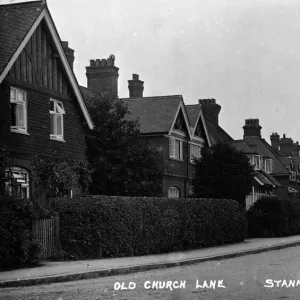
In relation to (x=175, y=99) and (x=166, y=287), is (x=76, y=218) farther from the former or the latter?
(x=175, y=99)

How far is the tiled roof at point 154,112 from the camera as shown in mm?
42000

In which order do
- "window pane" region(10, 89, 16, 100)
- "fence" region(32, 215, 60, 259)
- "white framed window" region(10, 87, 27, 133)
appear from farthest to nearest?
"white framed window" region(10, 87, 27, 133)
"window pane" region(10, 89, 16, 100)
"fence" region(32, 215, 60, 259)

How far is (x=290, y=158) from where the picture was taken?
3100 inches

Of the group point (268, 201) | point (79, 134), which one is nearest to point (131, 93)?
point (268, 201)

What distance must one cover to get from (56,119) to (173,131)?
1351cm

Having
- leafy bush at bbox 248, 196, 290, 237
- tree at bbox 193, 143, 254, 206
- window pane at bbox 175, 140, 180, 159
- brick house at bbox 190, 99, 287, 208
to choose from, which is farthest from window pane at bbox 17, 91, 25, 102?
brick house at bbox 190, 99, 287, 208

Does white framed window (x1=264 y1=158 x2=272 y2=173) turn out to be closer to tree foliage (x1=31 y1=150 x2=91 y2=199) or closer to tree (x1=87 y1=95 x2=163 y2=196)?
tree (x1=87 y1=95 x2=163 y2=196)

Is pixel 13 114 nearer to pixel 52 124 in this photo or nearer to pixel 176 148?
pixel 52 124

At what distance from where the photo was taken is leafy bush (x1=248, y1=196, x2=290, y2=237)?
133 ft

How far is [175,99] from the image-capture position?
44.1m

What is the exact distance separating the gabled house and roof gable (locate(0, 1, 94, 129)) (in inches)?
483

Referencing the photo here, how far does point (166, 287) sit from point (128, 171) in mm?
21598

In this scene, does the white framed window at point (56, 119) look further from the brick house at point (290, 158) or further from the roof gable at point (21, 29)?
the brick house at point (290, 158)

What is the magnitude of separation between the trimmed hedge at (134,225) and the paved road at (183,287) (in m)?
4.19
